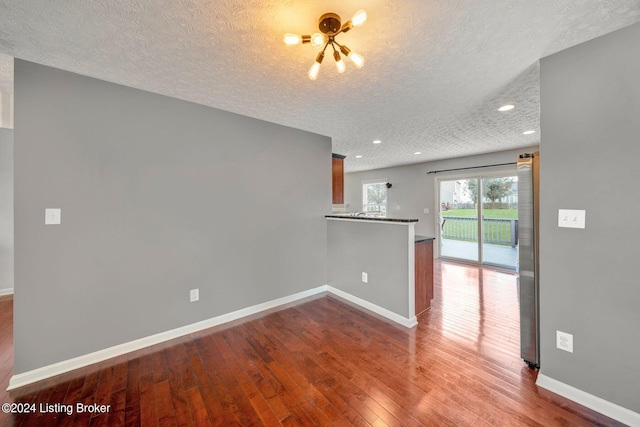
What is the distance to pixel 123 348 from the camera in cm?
221

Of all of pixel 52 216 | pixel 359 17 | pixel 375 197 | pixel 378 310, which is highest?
pixel 359 17

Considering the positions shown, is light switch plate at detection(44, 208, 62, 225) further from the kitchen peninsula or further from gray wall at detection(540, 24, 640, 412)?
gray wall at detection(540, 24, 640, 412)

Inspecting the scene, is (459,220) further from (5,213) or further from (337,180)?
(5,213)

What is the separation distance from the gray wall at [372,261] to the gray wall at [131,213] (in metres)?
0.81

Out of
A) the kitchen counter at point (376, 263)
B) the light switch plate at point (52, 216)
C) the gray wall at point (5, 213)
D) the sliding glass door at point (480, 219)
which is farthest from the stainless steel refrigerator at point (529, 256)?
the gray wall at point (5, 213)

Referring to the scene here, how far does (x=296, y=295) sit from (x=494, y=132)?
3844 millimetres

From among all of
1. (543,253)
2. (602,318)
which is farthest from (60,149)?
(602,318)

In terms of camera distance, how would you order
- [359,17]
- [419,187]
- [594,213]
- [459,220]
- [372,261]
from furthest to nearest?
[419,187], [459,220], [372,261], [594,213], [359,17]

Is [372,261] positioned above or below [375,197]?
below


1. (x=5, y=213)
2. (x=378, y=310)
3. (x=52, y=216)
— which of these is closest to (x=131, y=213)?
(x=52, y=216)

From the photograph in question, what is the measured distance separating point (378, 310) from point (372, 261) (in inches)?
23.5

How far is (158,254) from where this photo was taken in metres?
2.39

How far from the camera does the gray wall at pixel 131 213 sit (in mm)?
1882

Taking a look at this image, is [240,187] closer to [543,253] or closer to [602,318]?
[543,253]
